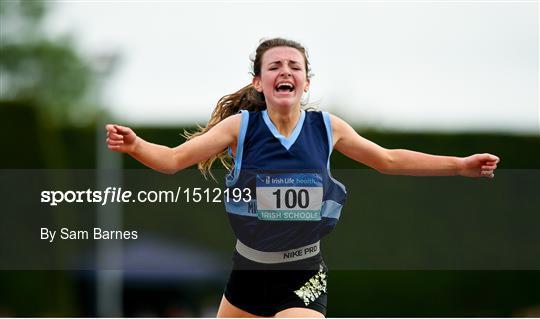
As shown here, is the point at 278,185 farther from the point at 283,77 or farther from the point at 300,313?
the point at 300,313

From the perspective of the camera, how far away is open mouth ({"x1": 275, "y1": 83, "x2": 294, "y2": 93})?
510 centimetres

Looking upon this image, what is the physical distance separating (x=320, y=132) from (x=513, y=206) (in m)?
9.54

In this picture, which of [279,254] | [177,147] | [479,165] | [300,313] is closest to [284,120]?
[177,147]

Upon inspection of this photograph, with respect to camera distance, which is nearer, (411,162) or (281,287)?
(281,287)

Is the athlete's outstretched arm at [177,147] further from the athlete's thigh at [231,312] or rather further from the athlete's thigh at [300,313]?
the athlete's thigh at [300,313]

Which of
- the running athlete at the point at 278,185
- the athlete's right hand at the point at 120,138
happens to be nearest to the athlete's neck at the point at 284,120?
the running athlete at the point at 278,185

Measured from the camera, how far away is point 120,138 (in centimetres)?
474

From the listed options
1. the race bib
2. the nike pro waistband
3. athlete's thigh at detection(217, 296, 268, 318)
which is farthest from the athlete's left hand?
athlete's thigh at detection(217, 296, 268, 318)

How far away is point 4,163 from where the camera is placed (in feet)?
51.2

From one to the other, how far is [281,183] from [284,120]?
37cm

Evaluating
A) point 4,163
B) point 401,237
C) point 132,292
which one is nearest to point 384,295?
point 401,237

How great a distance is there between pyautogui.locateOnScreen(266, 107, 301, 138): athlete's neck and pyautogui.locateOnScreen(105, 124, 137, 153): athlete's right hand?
2.74 feet

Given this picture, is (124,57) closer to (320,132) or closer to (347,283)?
(347,283)

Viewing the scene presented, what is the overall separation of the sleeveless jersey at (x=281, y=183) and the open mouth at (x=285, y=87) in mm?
178
